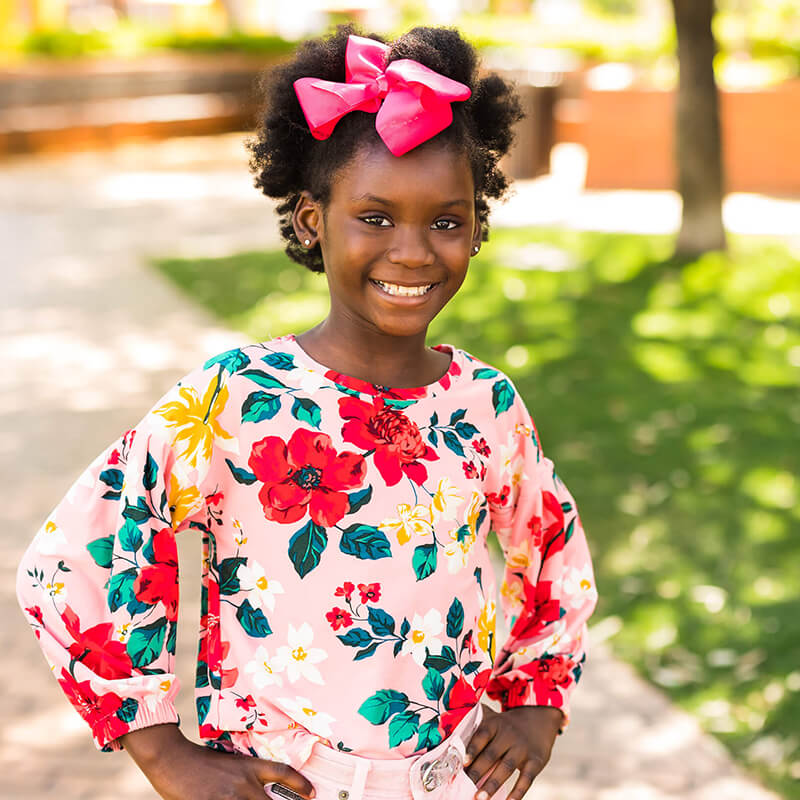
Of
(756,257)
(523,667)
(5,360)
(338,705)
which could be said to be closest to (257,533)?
(338,705)

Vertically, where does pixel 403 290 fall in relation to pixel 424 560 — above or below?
above

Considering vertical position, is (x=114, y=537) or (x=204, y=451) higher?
(x=204, y=451)

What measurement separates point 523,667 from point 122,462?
775 mm

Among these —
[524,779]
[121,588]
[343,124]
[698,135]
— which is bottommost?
[698,135]

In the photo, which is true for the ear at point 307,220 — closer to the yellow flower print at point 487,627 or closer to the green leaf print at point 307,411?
the green leaf print at point 307,411

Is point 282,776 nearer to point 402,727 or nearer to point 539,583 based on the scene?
point 402,727

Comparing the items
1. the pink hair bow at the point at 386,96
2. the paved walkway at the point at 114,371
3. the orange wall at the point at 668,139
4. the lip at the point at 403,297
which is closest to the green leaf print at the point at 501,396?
the lip at the point at 403,297

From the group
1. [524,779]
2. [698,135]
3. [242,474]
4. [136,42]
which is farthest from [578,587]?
[136,42]

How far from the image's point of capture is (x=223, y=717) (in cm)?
178

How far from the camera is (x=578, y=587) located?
210cm

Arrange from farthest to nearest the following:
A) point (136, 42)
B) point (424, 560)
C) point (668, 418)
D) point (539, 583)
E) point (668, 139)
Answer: point (136, 42) < point (668, 139) < point (668, 418) < point (539, 583) < point (424, 560)

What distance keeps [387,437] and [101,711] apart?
56cm

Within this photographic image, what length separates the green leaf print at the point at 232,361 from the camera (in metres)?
1.79

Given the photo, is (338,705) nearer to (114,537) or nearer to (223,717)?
(223,717)
